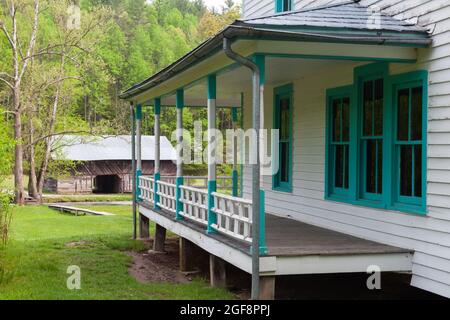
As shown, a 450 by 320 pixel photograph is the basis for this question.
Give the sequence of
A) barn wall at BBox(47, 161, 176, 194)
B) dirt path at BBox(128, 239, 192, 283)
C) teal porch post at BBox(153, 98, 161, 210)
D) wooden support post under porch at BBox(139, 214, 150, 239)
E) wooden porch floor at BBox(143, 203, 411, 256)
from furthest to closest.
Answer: barn wall at BBox(47, 161, 176, 194) → wooden support post under porch at BBox(139, 214, 150, 239) → teal porch post at BBox(153, 98, 161, 210) → dirt path at BBox(128, 239, 192, 283) → wooden porch floor at BBox(143, 203, 411, 256)

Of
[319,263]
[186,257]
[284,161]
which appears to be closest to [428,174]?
[319,263]

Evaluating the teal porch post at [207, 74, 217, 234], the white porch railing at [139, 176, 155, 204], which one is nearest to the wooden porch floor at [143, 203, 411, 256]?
the teal porch post at [207, 74, 217, 234]

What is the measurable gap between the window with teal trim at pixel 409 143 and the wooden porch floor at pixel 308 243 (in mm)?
793

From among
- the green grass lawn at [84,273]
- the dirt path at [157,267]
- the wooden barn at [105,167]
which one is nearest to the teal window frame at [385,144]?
the green grass lawn at [84,273]

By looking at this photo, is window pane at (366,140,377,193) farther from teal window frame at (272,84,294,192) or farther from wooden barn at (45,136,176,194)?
wooden barn at (45,136,176,194)

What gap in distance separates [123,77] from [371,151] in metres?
58.1

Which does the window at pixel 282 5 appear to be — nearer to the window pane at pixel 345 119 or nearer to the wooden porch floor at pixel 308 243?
the window pane at pixel 345 119

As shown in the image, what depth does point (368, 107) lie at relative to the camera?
9.17 meters

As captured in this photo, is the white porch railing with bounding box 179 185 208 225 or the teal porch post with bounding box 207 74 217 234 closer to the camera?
the teal porch post with bounding box 207 74 217 234

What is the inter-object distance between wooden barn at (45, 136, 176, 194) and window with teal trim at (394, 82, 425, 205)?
38002mm

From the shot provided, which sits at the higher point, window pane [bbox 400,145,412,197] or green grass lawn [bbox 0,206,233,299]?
window pane [bbox 400,145,412,197]

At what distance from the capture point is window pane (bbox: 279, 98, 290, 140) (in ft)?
41.0

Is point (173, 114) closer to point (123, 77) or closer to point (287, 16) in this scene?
point (123, 77)

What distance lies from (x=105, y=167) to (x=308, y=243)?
3976cm
